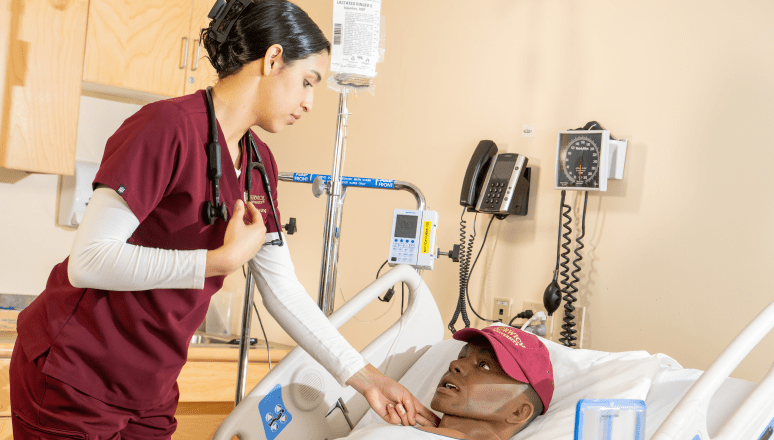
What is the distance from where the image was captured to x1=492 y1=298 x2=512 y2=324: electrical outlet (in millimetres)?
2199

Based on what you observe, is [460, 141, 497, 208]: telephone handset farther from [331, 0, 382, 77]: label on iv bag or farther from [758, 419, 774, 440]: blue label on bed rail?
[758, 419, 774, 440]: blue label on bed rail

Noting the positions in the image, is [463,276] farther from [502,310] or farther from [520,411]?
[520,411]

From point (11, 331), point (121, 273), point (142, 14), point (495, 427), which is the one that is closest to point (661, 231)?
point (495, 427)

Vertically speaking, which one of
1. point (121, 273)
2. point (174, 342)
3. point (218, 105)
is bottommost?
point (174, 342)

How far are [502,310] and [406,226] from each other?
1.65ft

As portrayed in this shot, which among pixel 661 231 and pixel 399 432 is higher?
pixel 661 231

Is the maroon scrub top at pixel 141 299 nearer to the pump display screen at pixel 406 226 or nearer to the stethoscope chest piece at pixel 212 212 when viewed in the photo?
the stethoscope chest piece at pixel 212 212

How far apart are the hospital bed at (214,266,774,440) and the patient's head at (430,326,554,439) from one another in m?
0.06

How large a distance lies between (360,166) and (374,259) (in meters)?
0.41

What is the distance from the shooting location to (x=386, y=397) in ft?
4.56

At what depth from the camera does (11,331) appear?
8.66 ft

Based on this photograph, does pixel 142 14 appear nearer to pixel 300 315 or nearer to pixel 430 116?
pixel 430 116

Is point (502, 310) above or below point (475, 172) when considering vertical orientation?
below

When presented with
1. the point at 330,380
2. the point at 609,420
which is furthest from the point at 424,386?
the point at 609,420
